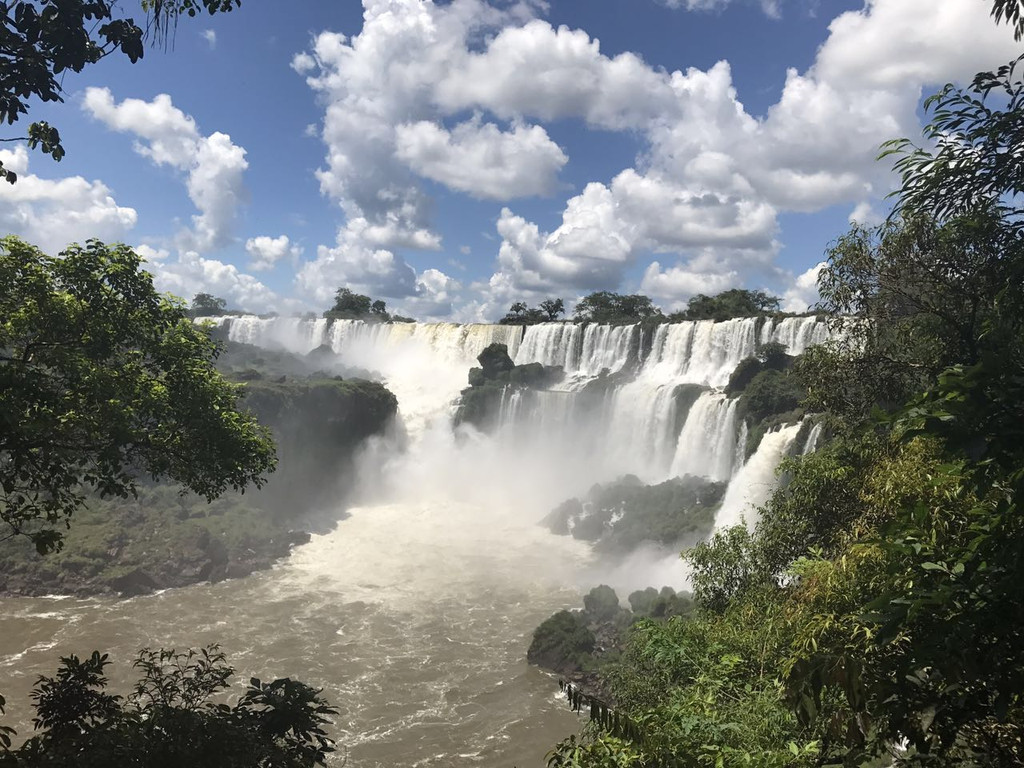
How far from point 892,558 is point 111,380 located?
7984mm

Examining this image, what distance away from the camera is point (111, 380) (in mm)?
7535

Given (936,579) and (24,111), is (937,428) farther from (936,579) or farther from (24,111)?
(24,111)

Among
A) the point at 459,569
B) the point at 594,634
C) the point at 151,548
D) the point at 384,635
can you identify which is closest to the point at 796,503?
the point at 594,634

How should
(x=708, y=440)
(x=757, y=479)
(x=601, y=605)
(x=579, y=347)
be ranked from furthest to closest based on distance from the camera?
(x=579, y=347) → (x=708, y=440) → (x=757, y=479) → (x=601, y=605)

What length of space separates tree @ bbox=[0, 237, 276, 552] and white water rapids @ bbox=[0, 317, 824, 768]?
8445 mm

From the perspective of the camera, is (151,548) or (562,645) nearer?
(562,645)

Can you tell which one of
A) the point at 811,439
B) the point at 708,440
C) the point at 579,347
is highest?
the point at 579,347

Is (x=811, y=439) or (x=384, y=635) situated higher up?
(x=811, y=439)

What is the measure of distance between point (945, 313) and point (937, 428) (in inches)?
299

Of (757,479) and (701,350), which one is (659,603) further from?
(701,350)

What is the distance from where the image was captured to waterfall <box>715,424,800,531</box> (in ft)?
71.9

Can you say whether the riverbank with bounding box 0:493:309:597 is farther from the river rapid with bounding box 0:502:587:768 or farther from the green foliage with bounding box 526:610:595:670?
the green foliage with bounding box 526:610:595:670

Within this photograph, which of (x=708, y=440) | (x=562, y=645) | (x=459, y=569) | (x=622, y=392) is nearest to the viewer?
(x=562, y=645)

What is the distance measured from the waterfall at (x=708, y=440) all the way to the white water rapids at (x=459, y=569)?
9 centimetres
